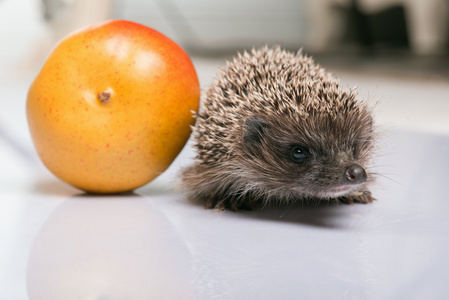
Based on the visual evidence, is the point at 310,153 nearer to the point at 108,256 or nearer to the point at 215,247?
the point at 215,247

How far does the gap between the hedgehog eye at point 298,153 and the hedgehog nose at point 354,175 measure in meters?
0.18

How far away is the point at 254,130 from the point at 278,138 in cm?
10

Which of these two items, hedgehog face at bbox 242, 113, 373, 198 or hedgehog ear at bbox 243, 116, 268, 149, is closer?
hedgehog face at bbox 242, 113, 373, 198

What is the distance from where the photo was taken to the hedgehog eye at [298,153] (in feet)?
6.26

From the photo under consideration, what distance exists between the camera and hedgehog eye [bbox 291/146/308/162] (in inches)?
75.1

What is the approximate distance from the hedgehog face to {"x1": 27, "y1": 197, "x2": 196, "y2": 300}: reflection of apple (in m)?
0.40

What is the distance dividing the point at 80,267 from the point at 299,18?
11.0 meters

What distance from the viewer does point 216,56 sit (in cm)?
1006

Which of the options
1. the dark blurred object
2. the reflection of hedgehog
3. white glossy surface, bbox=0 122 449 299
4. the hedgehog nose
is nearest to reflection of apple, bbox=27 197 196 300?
white glossy surface, bbox=0 122 449 299

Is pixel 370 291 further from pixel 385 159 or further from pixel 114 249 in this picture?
pixel 385 159

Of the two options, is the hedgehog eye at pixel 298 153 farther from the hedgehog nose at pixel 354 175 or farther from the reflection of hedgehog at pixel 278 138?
the hedgehog nose at pixel 354 175

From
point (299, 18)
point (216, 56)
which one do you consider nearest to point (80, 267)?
point (216, 56)

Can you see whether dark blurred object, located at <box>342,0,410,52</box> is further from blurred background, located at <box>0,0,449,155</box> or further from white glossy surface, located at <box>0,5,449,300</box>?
white glossy surface, located at <box>0,5,449,300</box>

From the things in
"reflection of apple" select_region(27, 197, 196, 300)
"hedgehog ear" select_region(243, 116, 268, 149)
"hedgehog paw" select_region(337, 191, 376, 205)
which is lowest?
"reflection of apple" select_region(27, 197, 196, 300)
